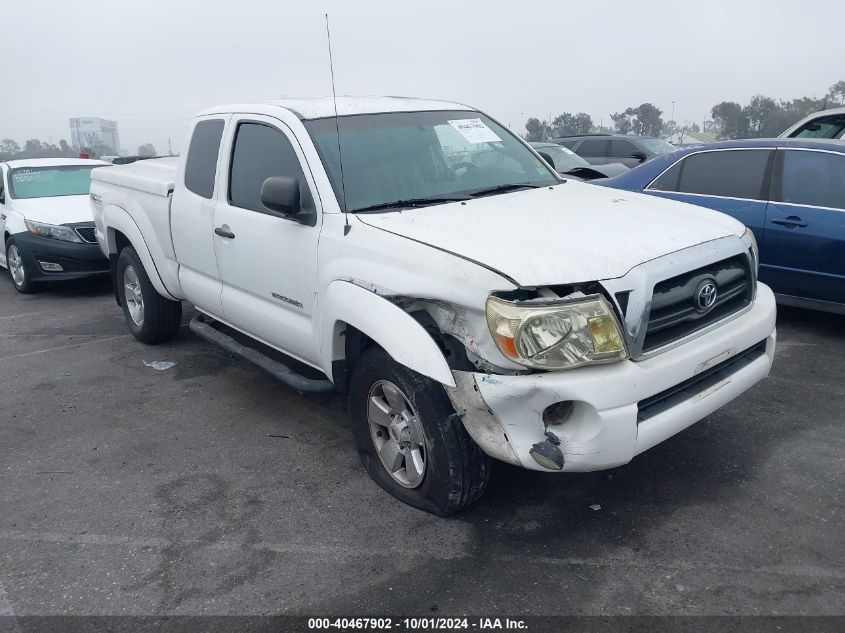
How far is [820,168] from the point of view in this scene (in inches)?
219

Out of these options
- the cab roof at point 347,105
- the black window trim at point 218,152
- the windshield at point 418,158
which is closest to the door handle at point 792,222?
the windshield at point 418,158

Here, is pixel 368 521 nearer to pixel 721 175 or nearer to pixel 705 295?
pixel 705 295

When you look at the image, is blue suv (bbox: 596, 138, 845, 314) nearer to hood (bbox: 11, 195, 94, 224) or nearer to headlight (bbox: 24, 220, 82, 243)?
headlight (bbox: 24, 220, 82, 243)

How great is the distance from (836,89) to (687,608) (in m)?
30.8

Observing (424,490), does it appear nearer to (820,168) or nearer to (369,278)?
(369,278)

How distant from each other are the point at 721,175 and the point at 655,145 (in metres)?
9.82

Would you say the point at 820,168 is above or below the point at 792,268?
above

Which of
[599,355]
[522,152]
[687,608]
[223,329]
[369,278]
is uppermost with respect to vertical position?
[522,152]

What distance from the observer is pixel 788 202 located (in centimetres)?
562

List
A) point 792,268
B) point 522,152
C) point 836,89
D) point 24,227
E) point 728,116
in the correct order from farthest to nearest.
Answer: point 836,89
point 728,116
point 24,227
point 792,268
point 522,152

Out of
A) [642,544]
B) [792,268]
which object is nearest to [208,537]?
[642,544]

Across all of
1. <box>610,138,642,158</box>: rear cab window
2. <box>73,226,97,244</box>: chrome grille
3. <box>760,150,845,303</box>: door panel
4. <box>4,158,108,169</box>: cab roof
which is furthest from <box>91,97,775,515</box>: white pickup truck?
<box>610,138,642,158</box>: rear cab window

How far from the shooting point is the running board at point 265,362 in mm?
3877

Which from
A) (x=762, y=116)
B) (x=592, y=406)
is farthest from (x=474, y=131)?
(x=762, y=116)
